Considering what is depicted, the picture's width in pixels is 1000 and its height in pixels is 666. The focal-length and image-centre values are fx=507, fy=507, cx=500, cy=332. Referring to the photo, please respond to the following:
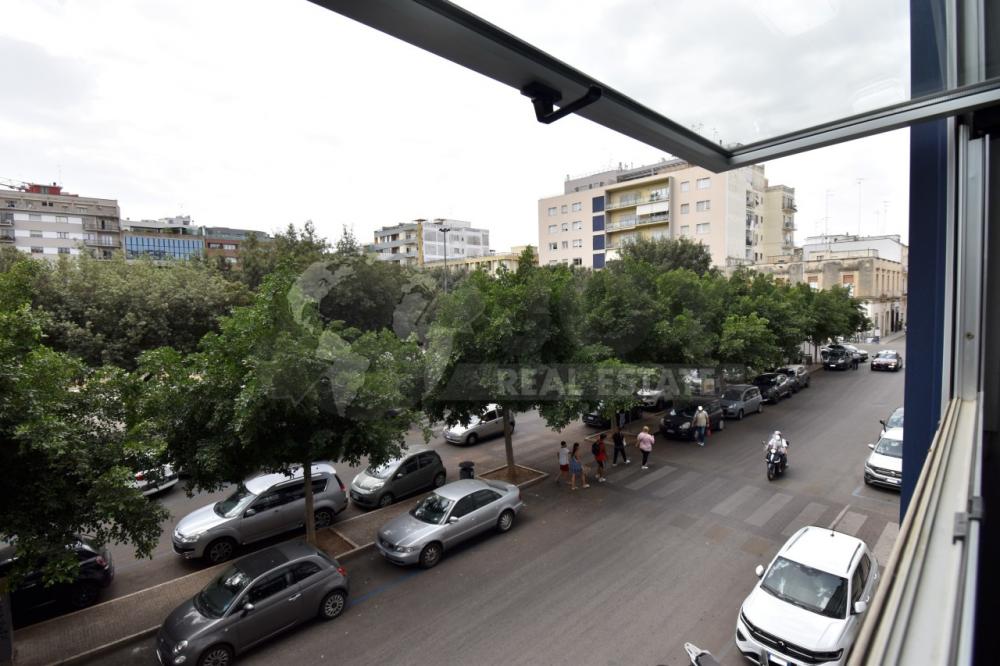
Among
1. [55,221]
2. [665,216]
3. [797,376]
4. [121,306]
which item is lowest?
[797,376]

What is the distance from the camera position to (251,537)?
8883 mm

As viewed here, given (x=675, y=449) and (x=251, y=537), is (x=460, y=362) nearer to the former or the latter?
(x=251, y=537)

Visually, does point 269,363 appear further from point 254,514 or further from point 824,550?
point 824,550

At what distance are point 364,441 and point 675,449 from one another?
366 inches

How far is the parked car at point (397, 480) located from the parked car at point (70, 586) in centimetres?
424

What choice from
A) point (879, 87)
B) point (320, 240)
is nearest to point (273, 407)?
point (879, 87)

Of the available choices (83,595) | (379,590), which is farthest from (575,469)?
(83,595)

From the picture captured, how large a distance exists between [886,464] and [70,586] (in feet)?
47.9

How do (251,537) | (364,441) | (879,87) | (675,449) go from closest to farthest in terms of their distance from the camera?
(879,87), (364,441), (251,537), (675,449)

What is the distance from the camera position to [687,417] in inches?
580

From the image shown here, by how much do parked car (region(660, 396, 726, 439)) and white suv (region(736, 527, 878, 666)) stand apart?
799 centimetres

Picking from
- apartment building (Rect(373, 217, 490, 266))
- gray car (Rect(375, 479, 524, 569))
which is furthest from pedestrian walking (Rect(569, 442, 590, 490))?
apartment building (Rect(373, 217, 490, 266))

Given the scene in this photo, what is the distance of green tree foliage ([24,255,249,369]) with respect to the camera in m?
15.9

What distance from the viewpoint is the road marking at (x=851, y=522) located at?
8992mm
